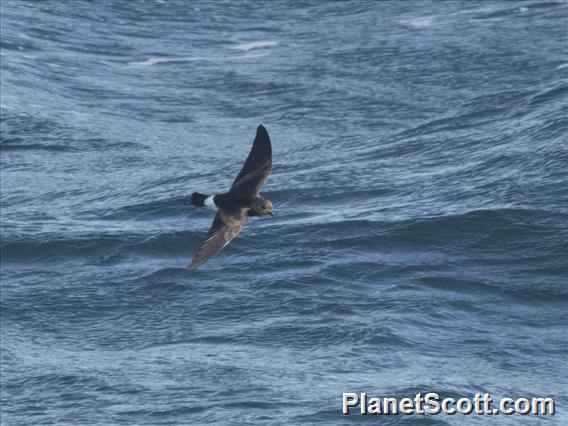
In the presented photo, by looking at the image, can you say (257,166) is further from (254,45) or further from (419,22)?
(419,22)

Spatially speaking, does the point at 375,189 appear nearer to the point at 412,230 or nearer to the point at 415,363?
the point at 412,230

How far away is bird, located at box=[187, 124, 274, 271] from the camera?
19.3 meters

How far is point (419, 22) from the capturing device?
6334 cm

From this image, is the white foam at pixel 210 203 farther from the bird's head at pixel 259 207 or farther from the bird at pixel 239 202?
the bird's head at pixel 259 207

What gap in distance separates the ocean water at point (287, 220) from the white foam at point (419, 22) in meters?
0.27

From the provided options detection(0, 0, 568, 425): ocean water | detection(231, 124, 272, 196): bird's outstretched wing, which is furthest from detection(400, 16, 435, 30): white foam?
detection(231, 124, 272, 196): bird's outstretched wing

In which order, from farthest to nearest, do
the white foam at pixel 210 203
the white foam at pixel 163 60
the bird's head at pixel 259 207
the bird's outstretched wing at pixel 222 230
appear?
the white foam at pixel 163 60, the bird's head at pixel 259 207, the white foam at pixel 210 203, the bird's outstretched wing at pixel 222 230

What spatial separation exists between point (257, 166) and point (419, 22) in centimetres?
4352

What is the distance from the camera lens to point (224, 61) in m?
59.3

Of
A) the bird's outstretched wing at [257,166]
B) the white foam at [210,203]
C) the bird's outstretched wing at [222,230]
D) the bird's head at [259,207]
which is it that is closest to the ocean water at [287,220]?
the bird's outstretched wing at [257,166]

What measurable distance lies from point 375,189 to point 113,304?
9110 millimetres

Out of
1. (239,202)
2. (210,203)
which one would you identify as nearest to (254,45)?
(239,202)

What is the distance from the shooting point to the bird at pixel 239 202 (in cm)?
1931

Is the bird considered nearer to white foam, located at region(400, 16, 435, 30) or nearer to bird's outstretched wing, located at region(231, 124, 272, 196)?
bird's outstretched wing, located at region(231, 124, 272, 196)
